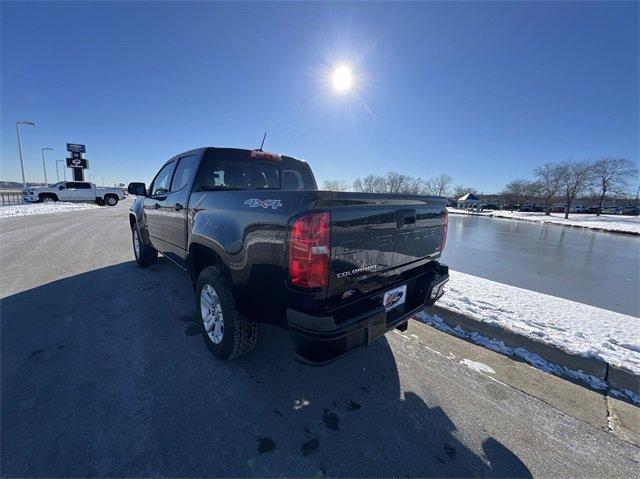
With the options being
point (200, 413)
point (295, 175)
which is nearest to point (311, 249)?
point (200, 413)

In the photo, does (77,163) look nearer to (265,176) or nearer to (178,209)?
(178,209)

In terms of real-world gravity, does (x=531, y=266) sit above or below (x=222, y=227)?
below

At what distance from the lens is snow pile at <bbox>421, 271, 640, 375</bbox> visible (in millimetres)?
3043

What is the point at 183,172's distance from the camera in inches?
152

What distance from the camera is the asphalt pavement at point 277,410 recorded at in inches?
70.2

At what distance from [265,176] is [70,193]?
31.0 metres

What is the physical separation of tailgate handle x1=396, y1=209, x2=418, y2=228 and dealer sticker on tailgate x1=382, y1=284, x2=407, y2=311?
544 mm

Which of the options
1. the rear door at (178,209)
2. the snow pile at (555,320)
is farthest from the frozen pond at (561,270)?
the rear door at (178,209)

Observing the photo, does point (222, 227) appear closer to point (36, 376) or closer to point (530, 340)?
point (36, 376)

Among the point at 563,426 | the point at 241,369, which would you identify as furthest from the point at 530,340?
the point at 241,369

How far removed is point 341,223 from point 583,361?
3.05 m

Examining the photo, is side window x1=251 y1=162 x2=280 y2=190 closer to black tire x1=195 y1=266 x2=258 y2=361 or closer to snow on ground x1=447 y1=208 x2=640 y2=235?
black tire x1=195 y1=266 x2=258 y2=361

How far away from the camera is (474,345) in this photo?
324 centimetres

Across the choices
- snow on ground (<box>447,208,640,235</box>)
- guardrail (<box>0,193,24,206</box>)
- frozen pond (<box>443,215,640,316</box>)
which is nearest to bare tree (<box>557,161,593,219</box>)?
snow on ground (<box>447,208,640,235</box>)
